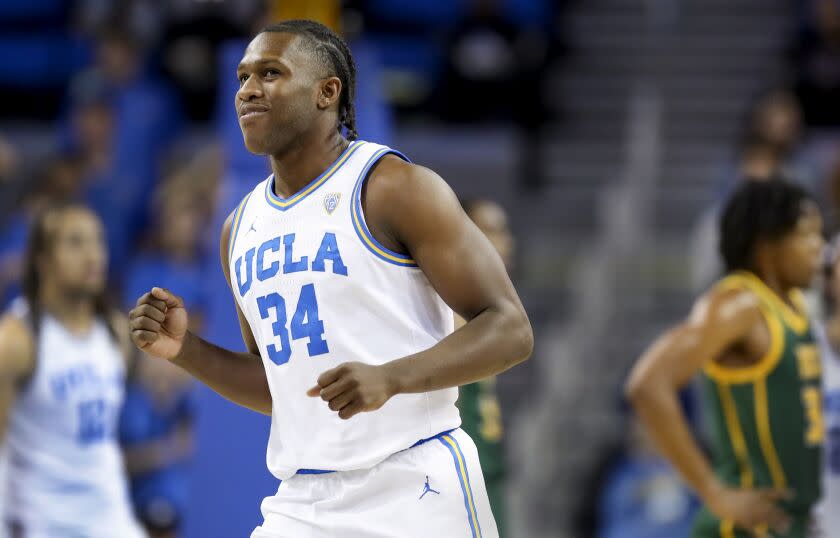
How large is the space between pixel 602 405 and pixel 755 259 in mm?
4311

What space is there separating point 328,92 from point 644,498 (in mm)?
5052

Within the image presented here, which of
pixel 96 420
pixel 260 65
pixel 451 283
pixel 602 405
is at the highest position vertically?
pixel 260 65

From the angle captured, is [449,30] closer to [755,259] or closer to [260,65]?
[755,259]

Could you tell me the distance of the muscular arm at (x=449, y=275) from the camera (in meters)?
3.24

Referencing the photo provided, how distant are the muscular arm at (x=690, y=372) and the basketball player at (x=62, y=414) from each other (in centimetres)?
213

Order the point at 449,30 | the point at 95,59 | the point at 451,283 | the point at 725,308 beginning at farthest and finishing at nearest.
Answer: the point at 95,59 → the point at 449,30 → the point at 725,308 → the point at 451,283

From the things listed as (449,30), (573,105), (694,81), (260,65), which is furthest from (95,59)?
(260,65)

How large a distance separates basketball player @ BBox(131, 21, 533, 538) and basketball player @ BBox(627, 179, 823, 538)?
1665 millimetres

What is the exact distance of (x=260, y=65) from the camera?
11.7 ft

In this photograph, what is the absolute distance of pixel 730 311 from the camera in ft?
16.4

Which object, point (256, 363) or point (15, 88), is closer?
point (256, 363)

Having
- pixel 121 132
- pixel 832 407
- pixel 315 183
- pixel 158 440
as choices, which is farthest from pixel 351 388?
pixel 121 132

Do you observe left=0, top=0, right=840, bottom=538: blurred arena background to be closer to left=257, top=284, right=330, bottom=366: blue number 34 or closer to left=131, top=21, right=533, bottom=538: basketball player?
left=131, top=21, right=533, bottom=538: basketball player

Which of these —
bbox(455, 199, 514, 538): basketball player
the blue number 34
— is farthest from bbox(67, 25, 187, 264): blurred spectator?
the blue number 34
